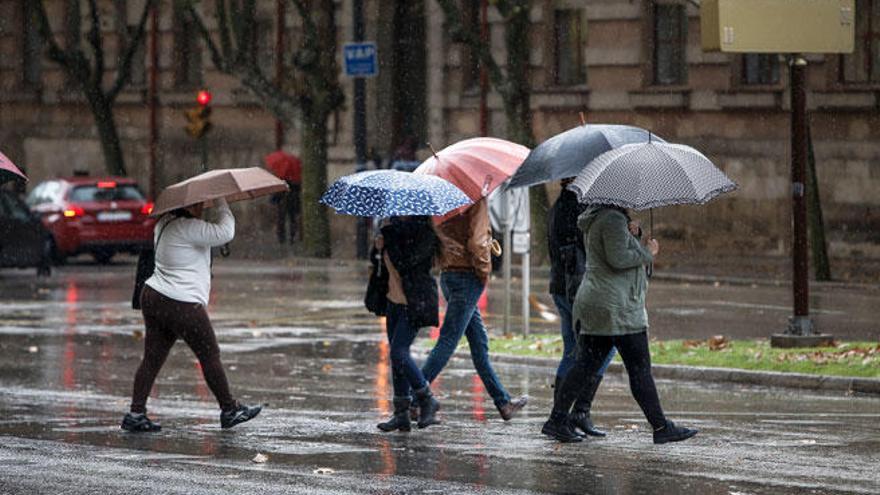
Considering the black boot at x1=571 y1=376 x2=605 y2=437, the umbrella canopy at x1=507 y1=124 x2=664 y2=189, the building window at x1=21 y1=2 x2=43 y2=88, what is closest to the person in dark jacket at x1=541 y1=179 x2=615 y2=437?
the black boot at x1=571 y1=376 x2=605 y2=437

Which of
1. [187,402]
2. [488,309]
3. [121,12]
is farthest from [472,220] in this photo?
[121,12]

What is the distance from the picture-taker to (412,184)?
14.2 m

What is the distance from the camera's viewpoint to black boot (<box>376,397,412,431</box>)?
1425cm

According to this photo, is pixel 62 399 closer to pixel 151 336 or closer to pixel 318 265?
pixel 151 336

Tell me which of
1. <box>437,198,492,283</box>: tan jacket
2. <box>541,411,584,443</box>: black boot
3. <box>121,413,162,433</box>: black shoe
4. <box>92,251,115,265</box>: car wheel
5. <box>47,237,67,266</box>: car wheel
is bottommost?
<box>92,251,115,265</box>: car wheel

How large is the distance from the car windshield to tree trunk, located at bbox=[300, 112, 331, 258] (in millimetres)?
2802

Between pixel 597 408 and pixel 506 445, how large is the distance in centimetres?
251

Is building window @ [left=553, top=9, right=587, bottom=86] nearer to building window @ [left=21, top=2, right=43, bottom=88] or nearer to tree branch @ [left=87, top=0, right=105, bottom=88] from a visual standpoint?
tree branch @ [left=87, top=0, right=105, bottom=88]

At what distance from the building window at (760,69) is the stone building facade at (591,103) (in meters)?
0.02

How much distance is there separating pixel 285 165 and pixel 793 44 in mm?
21594

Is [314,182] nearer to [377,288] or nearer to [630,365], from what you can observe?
[377,288]

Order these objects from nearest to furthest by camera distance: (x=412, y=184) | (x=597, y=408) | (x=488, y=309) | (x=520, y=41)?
1. (x=412, y=184)
2. (x=597, y=408)
3. (x=488, y=309)
4. (x=520, y=41)

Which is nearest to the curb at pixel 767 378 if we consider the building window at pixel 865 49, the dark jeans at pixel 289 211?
the building window at pixel 865 49

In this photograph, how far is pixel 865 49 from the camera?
111 feet
